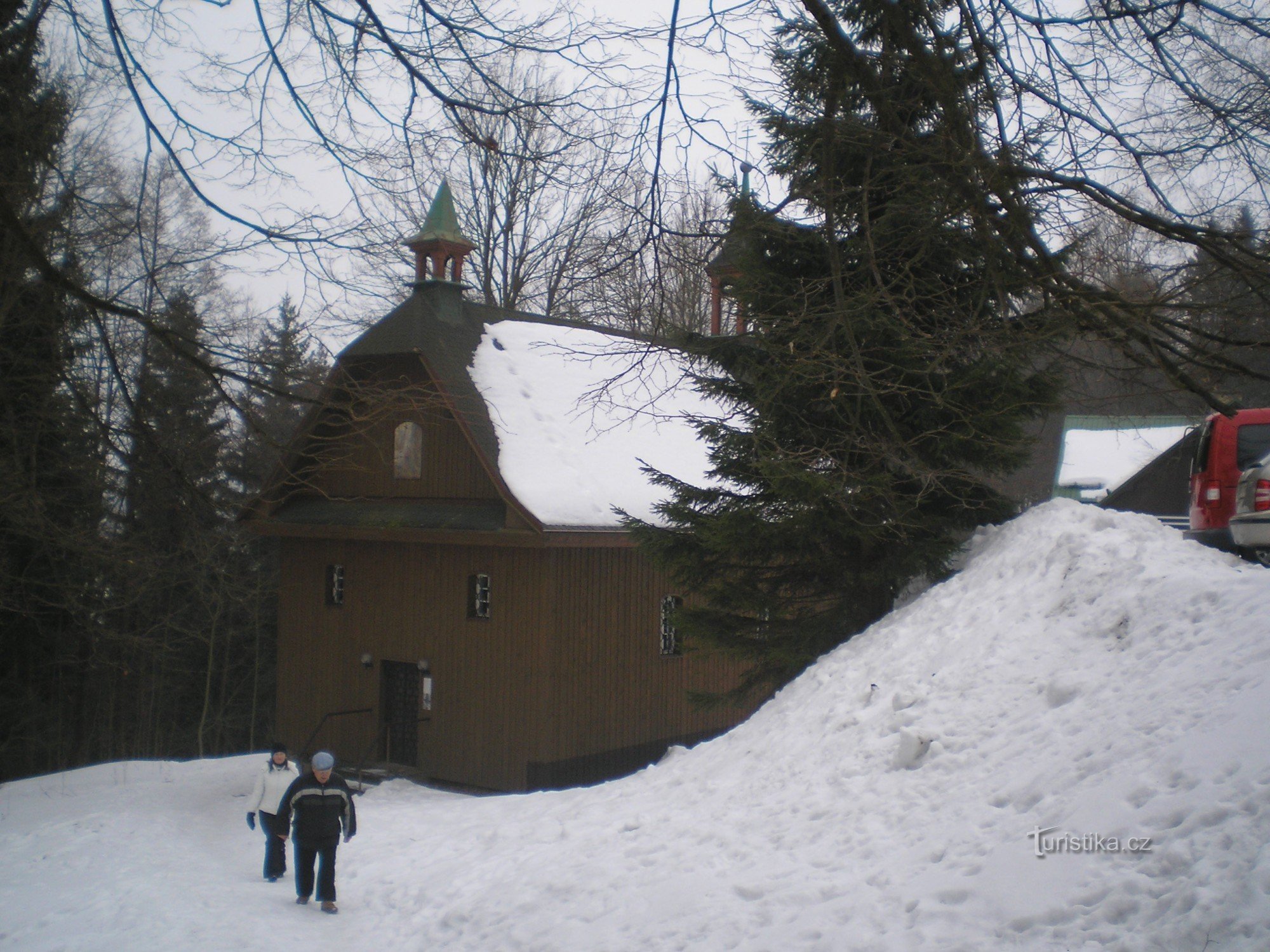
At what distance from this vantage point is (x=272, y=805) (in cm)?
1049

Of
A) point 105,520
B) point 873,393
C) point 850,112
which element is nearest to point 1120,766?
point 873,393

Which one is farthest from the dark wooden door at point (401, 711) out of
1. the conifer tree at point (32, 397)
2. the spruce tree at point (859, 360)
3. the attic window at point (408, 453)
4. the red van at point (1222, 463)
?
the red van at point (1222, 463)

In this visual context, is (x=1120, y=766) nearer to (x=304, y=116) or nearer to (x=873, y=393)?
(x=873, y=393)

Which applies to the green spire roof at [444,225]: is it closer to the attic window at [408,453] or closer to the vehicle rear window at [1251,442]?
the attic window at [408,453]

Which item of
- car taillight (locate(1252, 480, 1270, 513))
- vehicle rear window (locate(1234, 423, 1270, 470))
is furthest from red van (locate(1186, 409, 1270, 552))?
car taillight (locate(1252, 480, 1270, 513))

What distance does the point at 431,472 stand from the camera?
1731 centimetres

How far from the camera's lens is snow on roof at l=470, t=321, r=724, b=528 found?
50.4ft

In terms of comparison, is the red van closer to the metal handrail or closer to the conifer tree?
the conifer tree

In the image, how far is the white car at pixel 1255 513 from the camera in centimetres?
822

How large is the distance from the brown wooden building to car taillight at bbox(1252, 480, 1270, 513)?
770 centimetres

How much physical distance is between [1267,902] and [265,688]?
101 ft

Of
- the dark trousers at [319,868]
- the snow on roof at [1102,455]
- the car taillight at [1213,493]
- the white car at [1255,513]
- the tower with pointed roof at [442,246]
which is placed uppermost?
the tower with pointed roof at [442,246]

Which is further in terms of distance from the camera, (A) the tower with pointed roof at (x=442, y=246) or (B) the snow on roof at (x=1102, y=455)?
(B) the snow on roof at (x=1102, y=455)

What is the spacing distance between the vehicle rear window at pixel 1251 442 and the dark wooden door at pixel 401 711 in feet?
41.8
